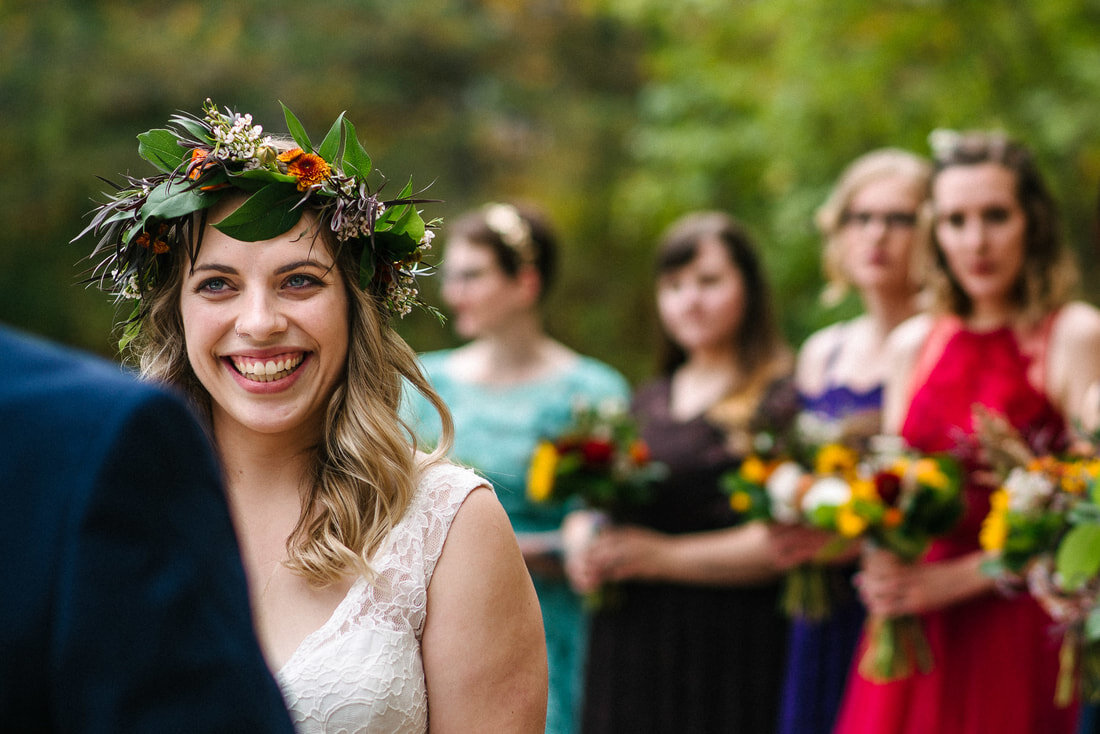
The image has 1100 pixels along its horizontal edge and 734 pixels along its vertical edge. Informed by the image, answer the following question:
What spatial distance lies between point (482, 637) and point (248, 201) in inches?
39.0

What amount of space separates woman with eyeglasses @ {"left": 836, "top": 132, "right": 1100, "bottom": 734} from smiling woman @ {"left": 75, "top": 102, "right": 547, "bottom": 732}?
84.7 inches

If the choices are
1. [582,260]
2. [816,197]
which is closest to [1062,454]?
[816,197]

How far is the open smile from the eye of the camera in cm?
242

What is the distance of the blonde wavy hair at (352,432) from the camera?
2365 mm

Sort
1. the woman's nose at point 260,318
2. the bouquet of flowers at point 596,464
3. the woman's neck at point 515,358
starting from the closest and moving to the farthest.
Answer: the woman's nose at point 260,318
the bouquet of flowers at point 596,464
the woman's neck at point 515,358

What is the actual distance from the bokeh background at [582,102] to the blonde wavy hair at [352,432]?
648 centimetres

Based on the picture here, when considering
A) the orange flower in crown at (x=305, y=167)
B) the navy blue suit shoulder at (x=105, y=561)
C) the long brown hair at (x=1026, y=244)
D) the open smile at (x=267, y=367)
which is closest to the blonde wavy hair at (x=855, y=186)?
the long brown hair at (x=1026, y=244)

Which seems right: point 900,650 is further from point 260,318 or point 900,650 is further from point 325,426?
point 260,318

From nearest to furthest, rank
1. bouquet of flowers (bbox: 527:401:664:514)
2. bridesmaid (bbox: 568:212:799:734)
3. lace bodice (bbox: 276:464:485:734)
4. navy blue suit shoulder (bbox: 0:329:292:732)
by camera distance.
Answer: navy blue suit shoulder (bbox: 0:329:292:732) < lace bodice (bbox: 276:464:485:734) < bouquet of flowers (bbox: 527:401:664:514) < bridesmaid (bbox: 568:212:799:734)

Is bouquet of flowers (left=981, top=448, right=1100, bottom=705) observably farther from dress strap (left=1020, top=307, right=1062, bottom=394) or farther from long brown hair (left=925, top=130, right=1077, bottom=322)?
long brown hair (left=925, top=130, right=1077, bottom=322)

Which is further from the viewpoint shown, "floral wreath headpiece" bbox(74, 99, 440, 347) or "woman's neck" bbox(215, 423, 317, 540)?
"woman's neck" bbox(215, 423, 317, 540)

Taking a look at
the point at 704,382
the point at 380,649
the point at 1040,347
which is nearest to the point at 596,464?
the point at 704,382

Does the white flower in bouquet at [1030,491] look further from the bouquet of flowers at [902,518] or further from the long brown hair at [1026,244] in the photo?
the long brown hair at [1026,244]

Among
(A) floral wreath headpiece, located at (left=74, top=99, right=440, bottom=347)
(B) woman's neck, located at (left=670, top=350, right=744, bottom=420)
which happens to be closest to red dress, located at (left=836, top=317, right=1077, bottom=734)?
(B) woman's neck, located at (left=670, top=350, right=744, bottom=420)
